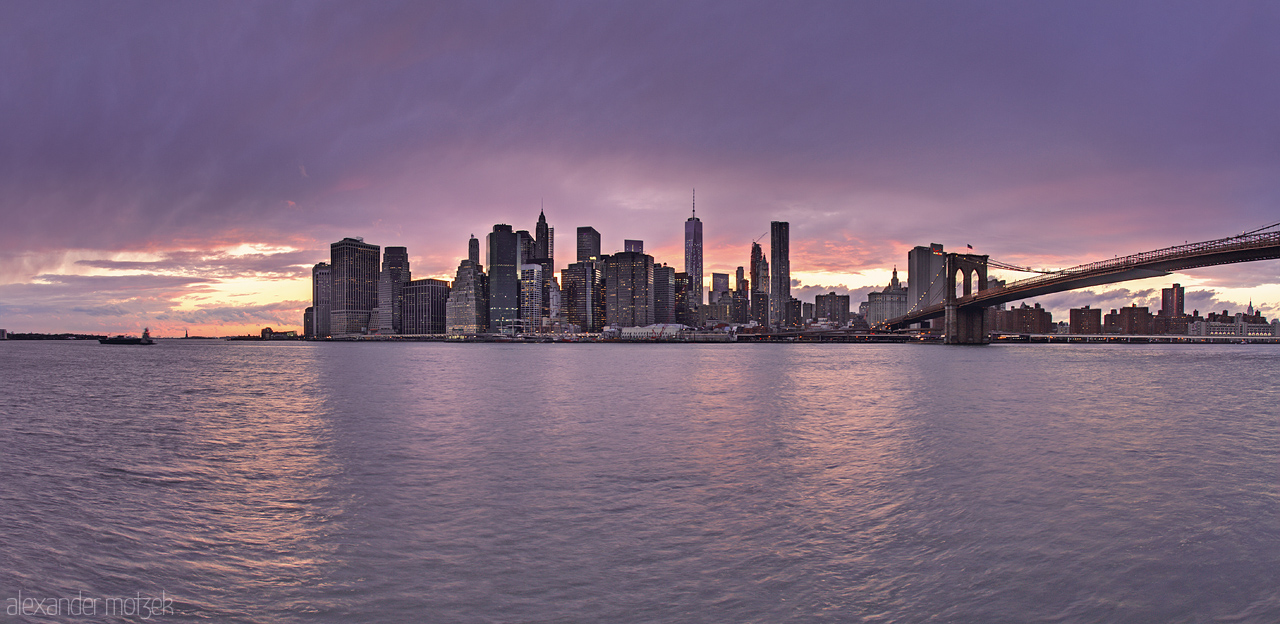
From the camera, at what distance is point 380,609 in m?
6.99

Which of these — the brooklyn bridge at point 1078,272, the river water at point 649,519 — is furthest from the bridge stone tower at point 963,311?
the river water at point 649,519

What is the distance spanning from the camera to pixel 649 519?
34.7 ft

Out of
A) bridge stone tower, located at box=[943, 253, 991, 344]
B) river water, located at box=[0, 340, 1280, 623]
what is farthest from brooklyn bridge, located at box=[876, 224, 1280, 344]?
river water, located at box=[0, 340, 1280, 623]

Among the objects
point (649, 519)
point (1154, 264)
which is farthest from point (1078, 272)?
point (649, 519)

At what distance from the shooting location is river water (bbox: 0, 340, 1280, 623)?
726cm

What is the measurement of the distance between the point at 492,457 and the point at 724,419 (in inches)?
421

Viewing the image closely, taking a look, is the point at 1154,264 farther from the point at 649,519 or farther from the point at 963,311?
the point at 649,519

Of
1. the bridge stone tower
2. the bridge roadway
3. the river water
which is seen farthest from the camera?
the bridge stone tower

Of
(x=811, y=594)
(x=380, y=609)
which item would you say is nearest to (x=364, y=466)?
(x=380, y=609)

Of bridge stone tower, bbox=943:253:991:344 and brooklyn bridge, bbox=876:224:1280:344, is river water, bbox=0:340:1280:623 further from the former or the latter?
bridge stone tower, bbox=943:253:991:344

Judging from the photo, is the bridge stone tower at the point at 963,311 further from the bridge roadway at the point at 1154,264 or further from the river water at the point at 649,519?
the river water at the point at 649,519

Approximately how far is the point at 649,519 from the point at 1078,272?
95348 millimetres

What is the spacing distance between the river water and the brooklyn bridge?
172 ft

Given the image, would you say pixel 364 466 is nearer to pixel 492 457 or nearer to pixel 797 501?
pixel 492 457
